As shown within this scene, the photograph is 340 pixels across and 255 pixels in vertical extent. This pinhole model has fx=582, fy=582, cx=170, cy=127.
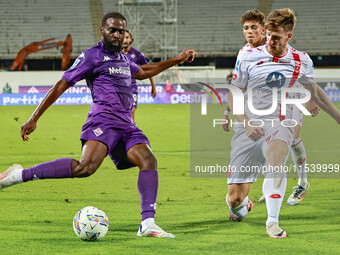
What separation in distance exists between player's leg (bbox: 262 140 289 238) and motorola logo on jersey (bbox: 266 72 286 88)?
0.61m

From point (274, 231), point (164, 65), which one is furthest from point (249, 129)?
point (164, 65)

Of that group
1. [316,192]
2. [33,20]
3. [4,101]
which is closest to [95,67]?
[316,192]

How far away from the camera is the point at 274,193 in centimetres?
513

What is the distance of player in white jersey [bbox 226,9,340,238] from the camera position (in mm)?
5176

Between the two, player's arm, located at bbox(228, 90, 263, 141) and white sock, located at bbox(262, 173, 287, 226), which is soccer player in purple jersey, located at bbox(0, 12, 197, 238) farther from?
white sock, located at bbox(262, 173, 287, 226)

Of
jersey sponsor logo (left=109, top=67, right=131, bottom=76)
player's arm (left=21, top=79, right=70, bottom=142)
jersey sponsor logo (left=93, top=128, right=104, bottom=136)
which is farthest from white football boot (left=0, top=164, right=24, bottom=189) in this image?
jersey sponsor logo (left=109, top=67, right=131, bottom=76)

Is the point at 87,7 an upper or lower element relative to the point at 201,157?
upper

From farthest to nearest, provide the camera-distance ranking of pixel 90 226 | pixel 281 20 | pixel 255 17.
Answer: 1. pixel 255 17
2. pixel 281 20
3. pixel 90 226

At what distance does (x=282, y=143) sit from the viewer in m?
5.24

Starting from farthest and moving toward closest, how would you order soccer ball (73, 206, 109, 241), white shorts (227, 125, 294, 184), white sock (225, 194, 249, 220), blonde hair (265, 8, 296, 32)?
white sock (225, 194, 249, 220)
white shorts (227, 125, 294, 184)
blonde hair (265, 8, 296, 32)
soccer ball (73, 206, 109, 241)

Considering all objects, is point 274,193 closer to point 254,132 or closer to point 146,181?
point 254,132

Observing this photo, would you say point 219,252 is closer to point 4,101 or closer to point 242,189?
point 242,189

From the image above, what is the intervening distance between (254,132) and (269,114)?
0.23 metres

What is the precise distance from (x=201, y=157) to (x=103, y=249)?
6954 mm
